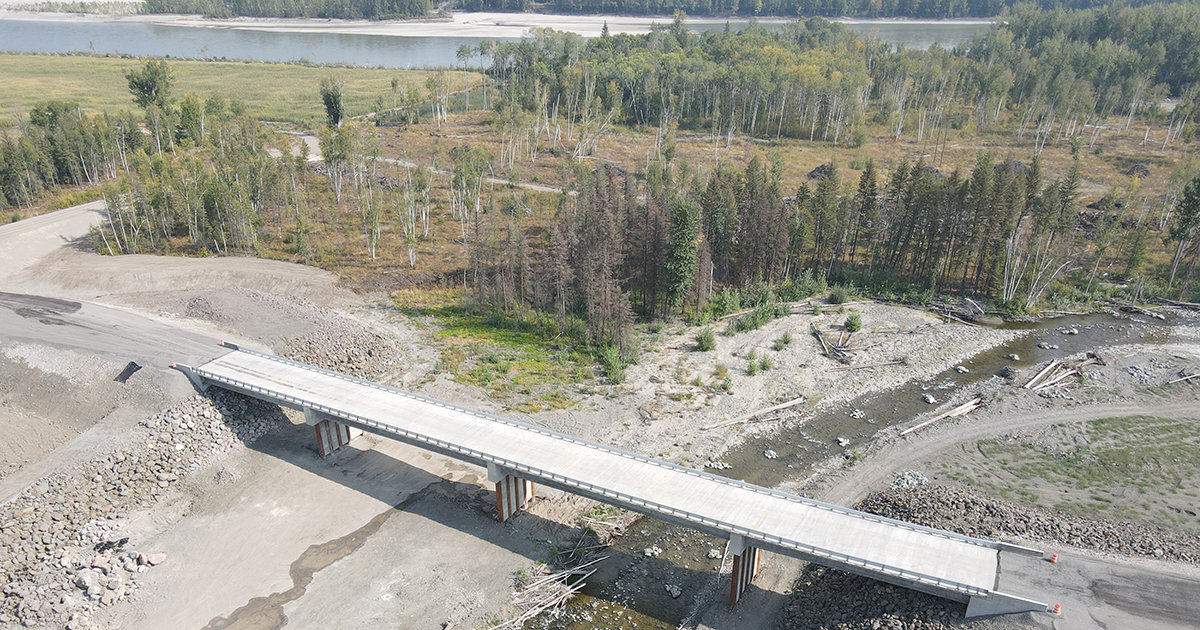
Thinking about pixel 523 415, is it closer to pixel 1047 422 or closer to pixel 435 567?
pixel 435 567

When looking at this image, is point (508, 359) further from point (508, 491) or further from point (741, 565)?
point (741, 565)

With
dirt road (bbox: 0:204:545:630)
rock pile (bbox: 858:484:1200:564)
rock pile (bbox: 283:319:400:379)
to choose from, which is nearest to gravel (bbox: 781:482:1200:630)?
rock pile (bbox: 858:484:1200:564)

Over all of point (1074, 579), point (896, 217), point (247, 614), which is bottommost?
point (247, 614)

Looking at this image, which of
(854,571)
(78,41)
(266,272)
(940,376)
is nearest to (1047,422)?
(940,376)

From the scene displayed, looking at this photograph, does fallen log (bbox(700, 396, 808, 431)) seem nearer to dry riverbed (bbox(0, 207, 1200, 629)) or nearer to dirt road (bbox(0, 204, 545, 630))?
dry riverbed (bbox(0, 207, 1200, 629))

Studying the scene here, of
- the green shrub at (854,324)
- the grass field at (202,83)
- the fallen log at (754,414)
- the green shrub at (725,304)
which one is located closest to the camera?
the fallen log at (754,414)

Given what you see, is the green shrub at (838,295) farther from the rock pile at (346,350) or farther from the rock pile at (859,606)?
the rock pile at (346,350)

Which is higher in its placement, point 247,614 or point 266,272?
point 266,272

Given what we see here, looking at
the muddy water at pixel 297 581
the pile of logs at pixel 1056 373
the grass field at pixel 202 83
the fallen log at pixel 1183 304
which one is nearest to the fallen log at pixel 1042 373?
the pile of logs at pixel 1056 373
